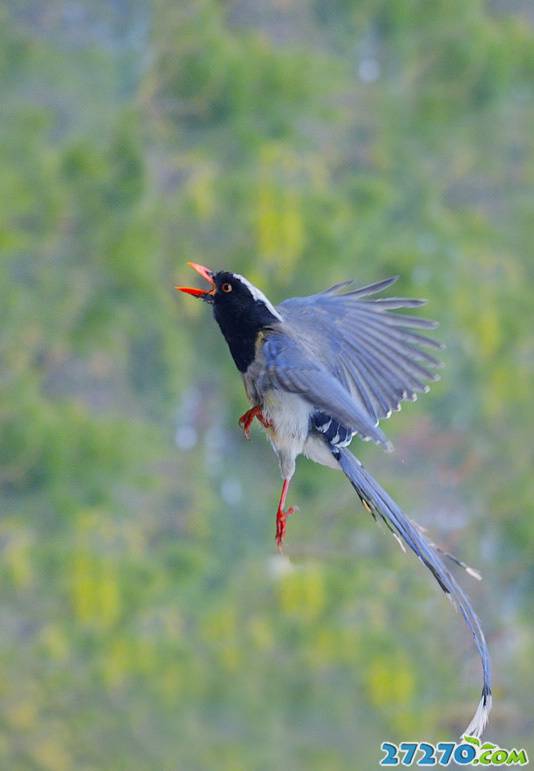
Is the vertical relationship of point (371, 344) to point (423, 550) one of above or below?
above

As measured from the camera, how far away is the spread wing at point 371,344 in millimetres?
3207

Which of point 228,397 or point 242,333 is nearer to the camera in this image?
point 242,333

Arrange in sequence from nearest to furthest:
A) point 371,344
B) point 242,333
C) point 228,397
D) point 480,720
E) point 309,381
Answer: point 480,720 < point 309,381 < point 242,333 < point 371,344 < point 228,397

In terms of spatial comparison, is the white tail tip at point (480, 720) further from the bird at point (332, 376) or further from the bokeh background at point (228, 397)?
the bokeh background at point (228, 397)

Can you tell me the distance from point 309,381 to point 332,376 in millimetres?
145

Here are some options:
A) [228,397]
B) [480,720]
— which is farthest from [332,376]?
[228,397]

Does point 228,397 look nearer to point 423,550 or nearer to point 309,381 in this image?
point 309,381

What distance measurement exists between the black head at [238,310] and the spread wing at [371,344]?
236 millimetres

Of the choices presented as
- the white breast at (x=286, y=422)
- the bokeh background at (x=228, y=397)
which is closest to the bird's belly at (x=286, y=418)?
the white breast at (x=286, y=422)

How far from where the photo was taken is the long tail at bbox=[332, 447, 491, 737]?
8.36 feet

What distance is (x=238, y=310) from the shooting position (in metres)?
2.89

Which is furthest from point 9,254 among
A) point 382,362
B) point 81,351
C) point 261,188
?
point 382,362

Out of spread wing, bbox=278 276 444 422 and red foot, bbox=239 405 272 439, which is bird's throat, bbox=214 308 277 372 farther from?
spread wing, bbox=278 276 444 422

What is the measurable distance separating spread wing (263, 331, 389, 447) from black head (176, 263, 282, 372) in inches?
1.5
